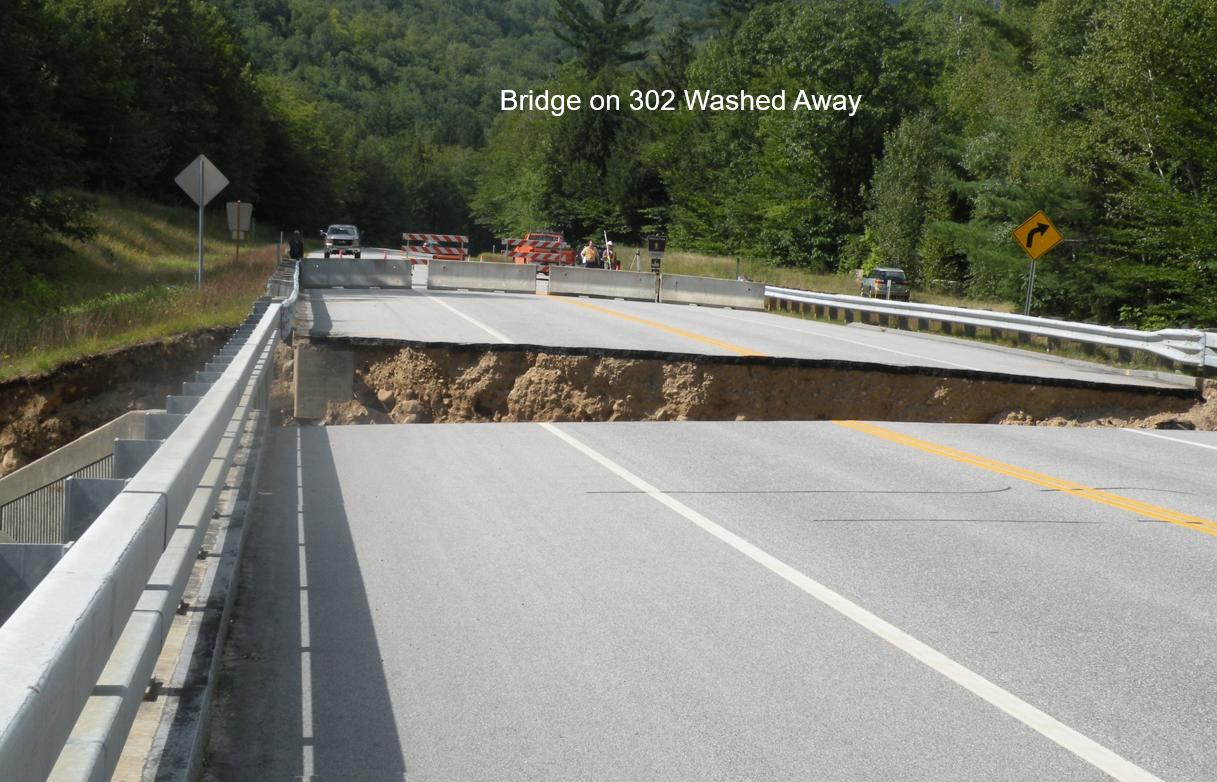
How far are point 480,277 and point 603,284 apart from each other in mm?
3881

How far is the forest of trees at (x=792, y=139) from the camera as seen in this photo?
1246 inches

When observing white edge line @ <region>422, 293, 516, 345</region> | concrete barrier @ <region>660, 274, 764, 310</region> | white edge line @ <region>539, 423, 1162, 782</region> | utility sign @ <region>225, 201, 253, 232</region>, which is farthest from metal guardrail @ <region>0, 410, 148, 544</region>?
concrete barrier @ <region>660, 274, 764, 310</region>

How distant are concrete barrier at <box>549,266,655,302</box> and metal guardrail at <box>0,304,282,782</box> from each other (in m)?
29.3

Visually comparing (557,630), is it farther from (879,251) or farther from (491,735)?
(879,251)

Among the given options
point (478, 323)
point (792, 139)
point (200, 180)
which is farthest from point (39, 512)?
point (792, 139)

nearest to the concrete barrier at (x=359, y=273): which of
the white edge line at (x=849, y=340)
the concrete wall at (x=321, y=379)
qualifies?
the white edge line at (x=849, y=340)

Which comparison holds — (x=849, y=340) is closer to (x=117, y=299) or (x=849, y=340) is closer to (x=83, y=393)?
(x=83, y=393)

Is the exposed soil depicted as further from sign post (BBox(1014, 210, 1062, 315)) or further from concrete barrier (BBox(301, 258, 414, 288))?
concrete barrier (BBox(301, 258, 414, 288))

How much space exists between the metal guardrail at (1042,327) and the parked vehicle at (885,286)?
1275cm

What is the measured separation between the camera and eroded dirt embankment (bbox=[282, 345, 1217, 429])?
53.0 ft

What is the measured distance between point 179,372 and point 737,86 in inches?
2579

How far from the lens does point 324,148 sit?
103 metres

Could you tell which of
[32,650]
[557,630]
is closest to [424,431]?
[557,630]

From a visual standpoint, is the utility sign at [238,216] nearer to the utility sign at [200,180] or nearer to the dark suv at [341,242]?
the utility sign at [200,180]
